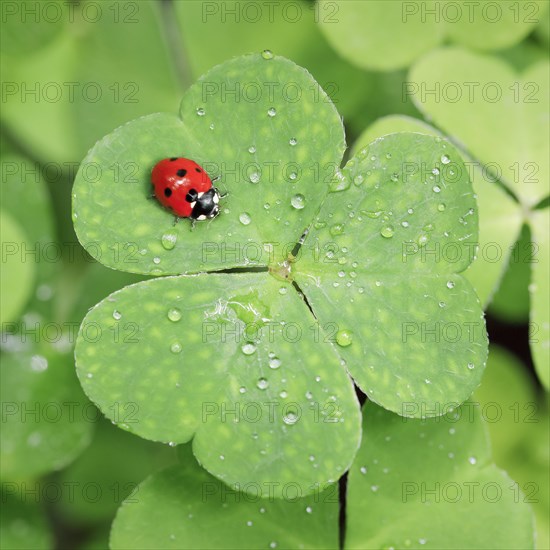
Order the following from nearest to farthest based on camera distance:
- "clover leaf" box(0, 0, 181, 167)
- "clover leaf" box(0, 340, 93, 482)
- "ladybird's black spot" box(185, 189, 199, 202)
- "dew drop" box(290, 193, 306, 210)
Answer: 1. "ladybird's black spot" box(185, 189, 199, 202)
2. "dew drop" box(290, 193, 306, 210)
3. "clover leaf" box(0, 340, 93, 482)
4. "clover leaf" box(0, 0, 181, 167)

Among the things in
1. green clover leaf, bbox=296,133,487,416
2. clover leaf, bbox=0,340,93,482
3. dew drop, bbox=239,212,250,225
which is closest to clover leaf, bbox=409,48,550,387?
green clover leaf, bbox=296,133,487,416

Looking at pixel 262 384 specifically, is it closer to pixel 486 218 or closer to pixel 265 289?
pixel 265 289

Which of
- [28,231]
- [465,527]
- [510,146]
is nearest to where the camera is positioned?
[465,527]

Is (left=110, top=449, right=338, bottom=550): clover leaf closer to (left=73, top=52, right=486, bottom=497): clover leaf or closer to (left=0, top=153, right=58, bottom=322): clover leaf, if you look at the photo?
(left=73, top=52, right=486, bottom=497): clover leaf

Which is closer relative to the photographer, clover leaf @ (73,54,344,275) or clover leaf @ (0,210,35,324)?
clover leaf @ (73,54,344,275)

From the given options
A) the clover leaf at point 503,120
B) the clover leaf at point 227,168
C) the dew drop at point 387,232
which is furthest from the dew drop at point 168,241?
the clover leaf at point 503,120

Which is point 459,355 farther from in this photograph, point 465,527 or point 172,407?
point 172,407

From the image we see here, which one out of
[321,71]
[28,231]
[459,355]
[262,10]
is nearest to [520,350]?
[459,355]
